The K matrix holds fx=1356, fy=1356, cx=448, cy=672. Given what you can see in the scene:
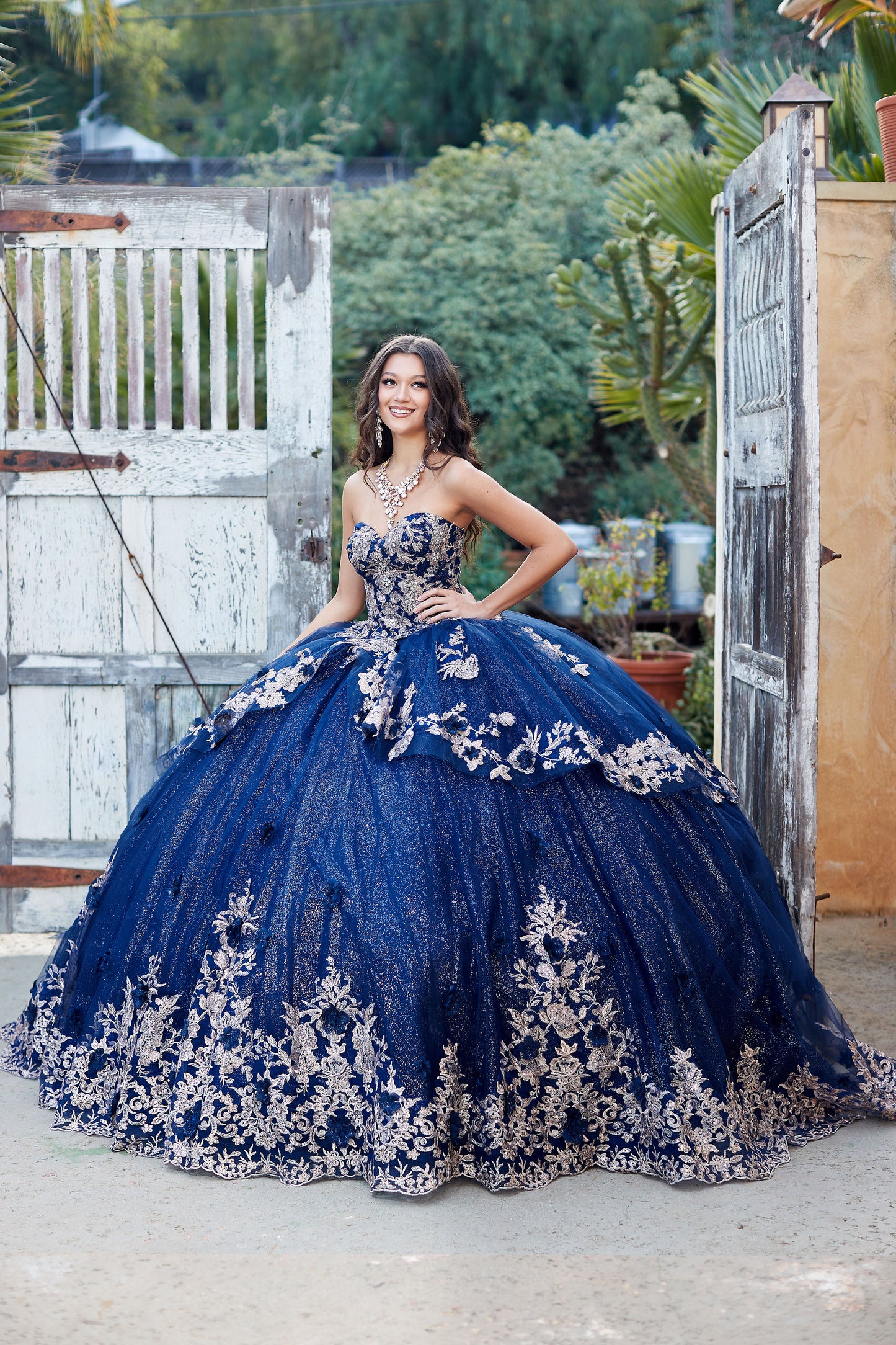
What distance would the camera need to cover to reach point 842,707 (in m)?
4.94

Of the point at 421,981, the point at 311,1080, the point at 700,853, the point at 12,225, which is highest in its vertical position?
the point at 12,225

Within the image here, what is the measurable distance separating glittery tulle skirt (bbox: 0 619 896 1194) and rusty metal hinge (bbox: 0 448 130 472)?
1474 mm

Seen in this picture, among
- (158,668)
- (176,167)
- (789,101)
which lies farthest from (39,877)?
(176,167)

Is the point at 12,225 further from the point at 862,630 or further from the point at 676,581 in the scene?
the point at 676,581

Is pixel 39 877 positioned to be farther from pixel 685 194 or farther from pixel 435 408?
pixel 685 194

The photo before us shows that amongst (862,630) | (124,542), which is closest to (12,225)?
(124,542)

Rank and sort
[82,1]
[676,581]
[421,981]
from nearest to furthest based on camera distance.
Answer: [421,981] < [82,1] < [676,581]

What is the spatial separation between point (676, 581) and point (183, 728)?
5.64 m

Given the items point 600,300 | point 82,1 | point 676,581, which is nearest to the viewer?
point 82,1

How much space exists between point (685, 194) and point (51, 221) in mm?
3176

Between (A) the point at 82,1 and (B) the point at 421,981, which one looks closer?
(B) the point at 421,981

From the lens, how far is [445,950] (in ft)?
9.21

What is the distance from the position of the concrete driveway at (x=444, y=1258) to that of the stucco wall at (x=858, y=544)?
2.01m

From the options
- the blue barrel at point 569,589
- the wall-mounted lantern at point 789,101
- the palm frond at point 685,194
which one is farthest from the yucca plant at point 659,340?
the wall-mounted lantern at point 789,101
